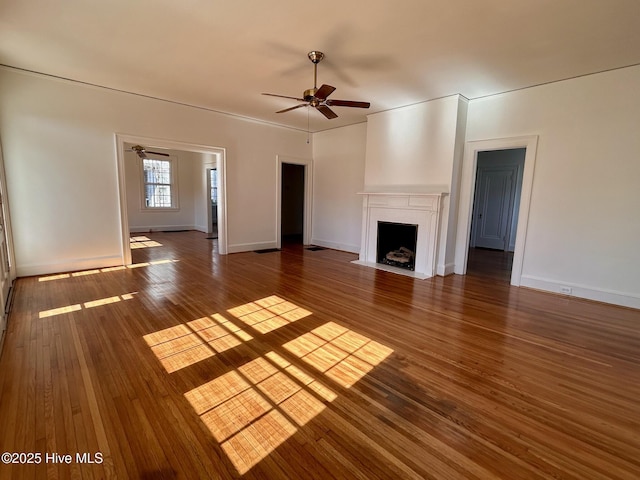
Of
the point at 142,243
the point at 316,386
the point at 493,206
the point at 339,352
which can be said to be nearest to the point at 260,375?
the point at 316,386

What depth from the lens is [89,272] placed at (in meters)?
4.79

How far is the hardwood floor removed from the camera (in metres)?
1.52

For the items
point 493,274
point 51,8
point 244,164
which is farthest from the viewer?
point 244,164

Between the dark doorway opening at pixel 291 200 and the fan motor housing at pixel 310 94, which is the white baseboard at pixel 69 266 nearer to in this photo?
the fan motor housing at pixel 310 94

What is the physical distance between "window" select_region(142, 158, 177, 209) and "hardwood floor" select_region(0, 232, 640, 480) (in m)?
6.36

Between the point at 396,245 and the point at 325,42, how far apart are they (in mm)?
3930

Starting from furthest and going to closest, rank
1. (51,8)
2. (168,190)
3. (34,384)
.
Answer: (168,190) → (51,8) → (34,384)

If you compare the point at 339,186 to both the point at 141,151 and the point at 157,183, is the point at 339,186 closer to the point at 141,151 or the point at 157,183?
the point at 141,151

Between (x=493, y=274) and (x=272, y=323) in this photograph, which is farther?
(x=493, y=274)

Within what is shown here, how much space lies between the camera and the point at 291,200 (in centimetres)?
992

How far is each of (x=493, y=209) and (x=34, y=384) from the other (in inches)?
350

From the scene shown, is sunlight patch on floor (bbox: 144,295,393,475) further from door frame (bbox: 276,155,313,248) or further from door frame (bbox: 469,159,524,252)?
door frame (bbox: 469,159,524,252)

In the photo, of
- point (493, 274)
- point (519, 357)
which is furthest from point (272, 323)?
point (493, 274)

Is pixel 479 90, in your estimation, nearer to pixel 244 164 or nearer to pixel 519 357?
pixel 519 357
